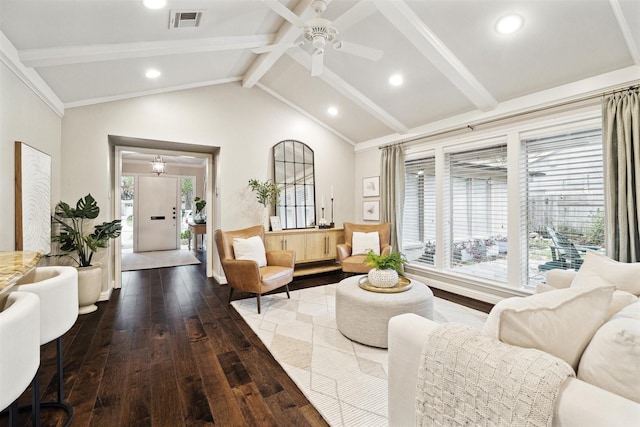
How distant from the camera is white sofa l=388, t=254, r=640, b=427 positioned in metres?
0.75

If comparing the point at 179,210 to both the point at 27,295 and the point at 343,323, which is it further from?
the point at 27,295

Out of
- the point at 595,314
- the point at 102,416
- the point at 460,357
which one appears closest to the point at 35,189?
the point at 102,416

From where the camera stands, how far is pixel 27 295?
1110 millimetres

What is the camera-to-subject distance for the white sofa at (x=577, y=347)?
75 centimetres

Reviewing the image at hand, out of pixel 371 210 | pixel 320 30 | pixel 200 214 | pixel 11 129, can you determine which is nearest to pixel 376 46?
pixel 320 30

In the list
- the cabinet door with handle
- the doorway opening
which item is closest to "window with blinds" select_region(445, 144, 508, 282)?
the cabinet door with handle

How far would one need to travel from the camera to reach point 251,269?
3176mm

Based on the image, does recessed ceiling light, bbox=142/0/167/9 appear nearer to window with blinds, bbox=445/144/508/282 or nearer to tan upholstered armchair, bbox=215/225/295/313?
tan upholstered armchair, bbox=215/225/295/313

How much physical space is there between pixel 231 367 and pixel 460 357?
1.74 m

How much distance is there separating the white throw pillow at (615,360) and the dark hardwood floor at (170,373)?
50.1 inches

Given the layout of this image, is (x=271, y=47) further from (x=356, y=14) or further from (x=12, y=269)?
(x=12, y=269)

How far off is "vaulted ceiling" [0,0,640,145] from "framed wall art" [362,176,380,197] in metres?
1.42

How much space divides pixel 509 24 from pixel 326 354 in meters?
3.17

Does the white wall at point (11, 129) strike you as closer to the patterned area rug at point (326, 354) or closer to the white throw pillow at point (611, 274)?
the patterned area rug at point (326, 354)
